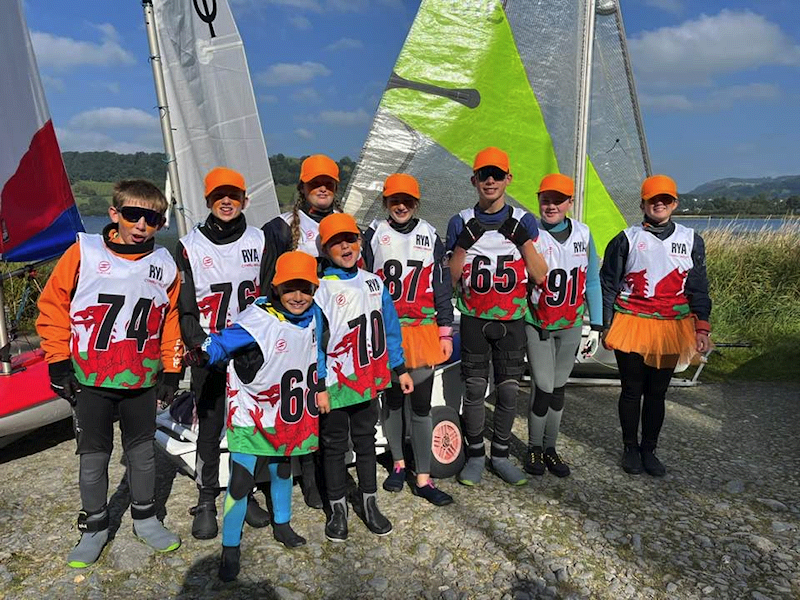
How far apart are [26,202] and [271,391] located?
3158 millimetres

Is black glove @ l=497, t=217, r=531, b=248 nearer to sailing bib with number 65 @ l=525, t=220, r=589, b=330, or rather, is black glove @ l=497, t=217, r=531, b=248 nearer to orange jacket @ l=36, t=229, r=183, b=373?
sailing bib with number 65 @ l=525, t=220, r=589, b=330

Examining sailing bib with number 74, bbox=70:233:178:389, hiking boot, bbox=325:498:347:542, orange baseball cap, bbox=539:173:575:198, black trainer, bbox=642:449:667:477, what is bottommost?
black trainer, bbox=642:449:667:477

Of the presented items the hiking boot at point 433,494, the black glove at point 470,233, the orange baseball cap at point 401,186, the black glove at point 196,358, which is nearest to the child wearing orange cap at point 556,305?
the black glove at point 470,233

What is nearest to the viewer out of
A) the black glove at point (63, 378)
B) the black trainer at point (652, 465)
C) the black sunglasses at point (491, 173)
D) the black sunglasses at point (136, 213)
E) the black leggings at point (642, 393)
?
the black glove at point (63, 378)

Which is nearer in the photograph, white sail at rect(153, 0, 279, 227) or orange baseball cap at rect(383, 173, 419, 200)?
orange baseball cap at rect(383, 173, 419, 200)

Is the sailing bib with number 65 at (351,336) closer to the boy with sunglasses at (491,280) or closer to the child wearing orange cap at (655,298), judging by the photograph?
the boy with sunglasses at (491,280)

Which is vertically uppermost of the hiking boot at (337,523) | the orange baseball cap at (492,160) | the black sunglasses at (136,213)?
the orange baseball cap at (492,160)

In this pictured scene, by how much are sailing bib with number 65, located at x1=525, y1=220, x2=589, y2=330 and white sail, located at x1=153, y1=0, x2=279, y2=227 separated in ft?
11.3

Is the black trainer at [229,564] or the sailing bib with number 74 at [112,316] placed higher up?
the sailing bib with number 74 at [112,316]

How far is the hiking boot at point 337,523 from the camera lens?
2.90m

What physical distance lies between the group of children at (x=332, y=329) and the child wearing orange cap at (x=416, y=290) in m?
0.01

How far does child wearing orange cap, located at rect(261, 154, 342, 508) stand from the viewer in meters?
3.12

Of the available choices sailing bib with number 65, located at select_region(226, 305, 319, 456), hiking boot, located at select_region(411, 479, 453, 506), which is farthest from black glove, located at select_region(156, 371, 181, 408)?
hiking boot, located at select_region(411, 479, 453, 506)

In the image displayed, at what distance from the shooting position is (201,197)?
542 cm
